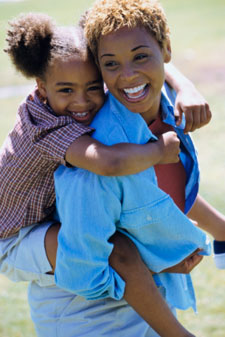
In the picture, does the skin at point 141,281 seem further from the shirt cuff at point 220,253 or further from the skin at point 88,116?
the shirt cuff at point 220,253

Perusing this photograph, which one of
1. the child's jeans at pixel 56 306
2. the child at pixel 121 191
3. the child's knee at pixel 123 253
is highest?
the child at pixel 121 191

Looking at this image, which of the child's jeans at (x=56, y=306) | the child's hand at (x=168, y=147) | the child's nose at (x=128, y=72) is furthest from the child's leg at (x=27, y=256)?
the child's nose at (x=128, y=72)

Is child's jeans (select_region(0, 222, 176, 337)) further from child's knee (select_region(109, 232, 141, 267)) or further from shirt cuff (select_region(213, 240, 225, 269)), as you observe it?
shirt cuff (select_region(213, 240, 225, 269))

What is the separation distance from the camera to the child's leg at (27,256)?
102 inches

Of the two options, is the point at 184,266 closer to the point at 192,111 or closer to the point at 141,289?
the point at 141,289

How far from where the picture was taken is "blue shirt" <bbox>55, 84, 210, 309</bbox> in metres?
2.29

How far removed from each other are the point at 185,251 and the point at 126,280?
0.31 m

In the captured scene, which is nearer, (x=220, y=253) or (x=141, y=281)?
(x=141, y=281)

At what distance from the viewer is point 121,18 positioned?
235cm

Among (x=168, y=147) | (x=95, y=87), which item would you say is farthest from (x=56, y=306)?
(x=95, y=87)

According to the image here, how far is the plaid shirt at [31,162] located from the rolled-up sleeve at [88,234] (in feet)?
0.58

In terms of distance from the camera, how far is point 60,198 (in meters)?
2.38

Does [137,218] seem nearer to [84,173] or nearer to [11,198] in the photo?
[84,173]

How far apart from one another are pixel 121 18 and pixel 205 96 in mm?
8084
